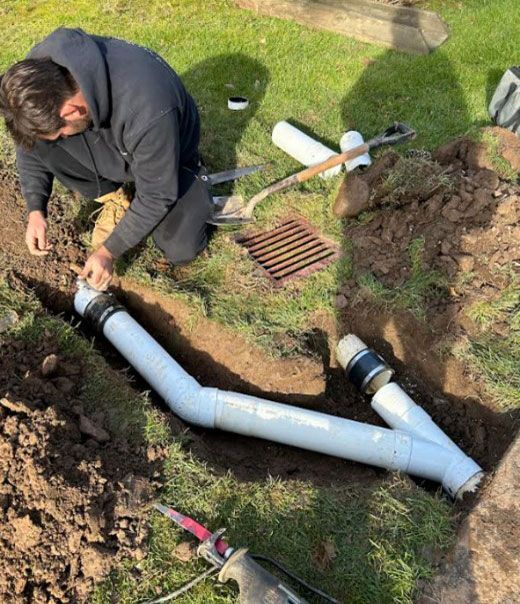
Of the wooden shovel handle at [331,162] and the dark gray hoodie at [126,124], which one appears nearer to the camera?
the dark gray hoodie at [126,124]

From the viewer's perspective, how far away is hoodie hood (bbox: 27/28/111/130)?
107 inches

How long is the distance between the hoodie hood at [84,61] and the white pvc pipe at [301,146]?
209cm

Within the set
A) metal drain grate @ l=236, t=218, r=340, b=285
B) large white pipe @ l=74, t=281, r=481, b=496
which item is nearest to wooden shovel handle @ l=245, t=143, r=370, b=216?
metal drain grate @ l=236, t=218, r=340, b=285

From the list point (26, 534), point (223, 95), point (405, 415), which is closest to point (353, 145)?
point (223, 95)

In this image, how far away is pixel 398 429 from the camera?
3139 millimetres

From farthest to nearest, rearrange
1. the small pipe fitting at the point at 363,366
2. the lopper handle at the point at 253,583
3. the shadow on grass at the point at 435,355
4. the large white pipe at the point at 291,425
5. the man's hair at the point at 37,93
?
the small pipe fitting at the point at 363,366 < the shadow on grass at the point at 435,355 < the large white pipe at the point at 291,425 < the man's hair at the point at 37,93 < the lopper handle at the point at 253,583

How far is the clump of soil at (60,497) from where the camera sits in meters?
2.39

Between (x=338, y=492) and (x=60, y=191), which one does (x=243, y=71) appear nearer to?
(x=60, y=191)

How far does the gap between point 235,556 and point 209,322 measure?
1.64 meters

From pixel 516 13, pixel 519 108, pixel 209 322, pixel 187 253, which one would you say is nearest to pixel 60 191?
pixel 187 253

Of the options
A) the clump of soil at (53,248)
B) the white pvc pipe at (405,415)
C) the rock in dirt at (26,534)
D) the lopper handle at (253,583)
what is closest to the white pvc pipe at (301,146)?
the clump of soil at (53,248)

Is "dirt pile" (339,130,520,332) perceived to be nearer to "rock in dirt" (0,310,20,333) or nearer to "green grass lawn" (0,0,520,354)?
"green grass lawn" (0,0,520,354)

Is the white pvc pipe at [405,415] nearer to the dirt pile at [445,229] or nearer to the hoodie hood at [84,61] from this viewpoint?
the dirt pile at [445,229]

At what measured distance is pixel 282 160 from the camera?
4.79 metres
